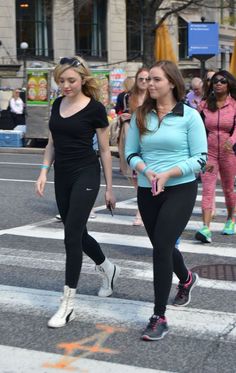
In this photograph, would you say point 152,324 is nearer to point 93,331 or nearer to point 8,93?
point 93,331

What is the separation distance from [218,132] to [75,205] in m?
3.33

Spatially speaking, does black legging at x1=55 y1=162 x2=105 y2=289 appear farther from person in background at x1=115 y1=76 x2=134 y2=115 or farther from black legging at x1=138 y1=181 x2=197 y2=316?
person in background at x1=115 y1=76 x2=134 y2=115

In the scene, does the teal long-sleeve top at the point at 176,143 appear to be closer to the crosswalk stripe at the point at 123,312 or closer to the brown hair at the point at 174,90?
the brown hair at the point at 174,90

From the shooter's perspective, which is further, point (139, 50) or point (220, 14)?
point (220, 14)

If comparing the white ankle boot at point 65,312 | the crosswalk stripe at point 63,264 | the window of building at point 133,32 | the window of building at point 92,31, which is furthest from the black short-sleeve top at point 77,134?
the window of building at point 133,32

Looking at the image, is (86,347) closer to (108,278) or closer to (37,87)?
(108,278)

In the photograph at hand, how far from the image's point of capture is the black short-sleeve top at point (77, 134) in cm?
481

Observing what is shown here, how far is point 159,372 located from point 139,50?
44.7 m

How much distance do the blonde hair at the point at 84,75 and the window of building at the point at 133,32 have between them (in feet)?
137

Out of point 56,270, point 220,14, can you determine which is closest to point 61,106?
point 56,270

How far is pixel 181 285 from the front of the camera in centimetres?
515

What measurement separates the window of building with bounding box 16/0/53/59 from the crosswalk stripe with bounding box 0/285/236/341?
37203 mm

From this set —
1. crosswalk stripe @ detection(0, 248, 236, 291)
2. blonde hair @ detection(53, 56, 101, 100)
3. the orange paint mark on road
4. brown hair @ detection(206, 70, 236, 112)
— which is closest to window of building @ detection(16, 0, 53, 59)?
brown hair @ detection(206, 70, 236, 112)

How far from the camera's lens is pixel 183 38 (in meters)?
50.9
